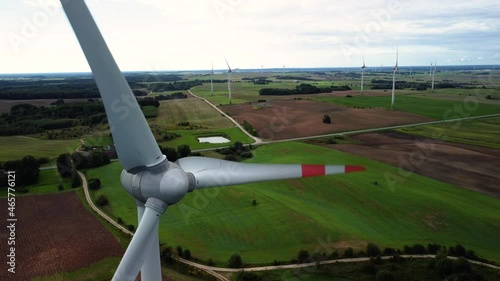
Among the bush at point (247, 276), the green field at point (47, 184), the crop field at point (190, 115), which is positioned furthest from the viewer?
the crop field at point (190, 115)

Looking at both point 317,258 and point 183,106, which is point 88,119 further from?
point 317,258

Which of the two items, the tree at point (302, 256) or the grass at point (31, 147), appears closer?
the tree at point (302, 256)

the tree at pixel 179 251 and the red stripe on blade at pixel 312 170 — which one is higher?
the red stripe on blade at pixel 312 170

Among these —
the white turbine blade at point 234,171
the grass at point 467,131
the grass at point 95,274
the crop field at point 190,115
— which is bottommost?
the grass at point 95,274

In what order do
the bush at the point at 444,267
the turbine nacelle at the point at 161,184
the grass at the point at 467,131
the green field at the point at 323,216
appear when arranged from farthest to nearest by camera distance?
the grass at the point at 467,131 < the green field at the point at 323,216 < the bush at the point at 444,267 < the turbine nacelle at the point at 161,184

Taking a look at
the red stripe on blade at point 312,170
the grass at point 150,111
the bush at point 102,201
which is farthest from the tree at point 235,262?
the grass at point 150,111

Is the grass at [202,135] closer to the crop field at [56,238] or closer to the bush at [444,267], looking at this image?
the crop field at [56,238]

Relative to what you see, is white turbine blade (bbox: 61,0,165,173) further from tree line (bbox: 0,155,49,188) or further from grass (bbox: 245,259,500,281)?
tree line (bbox: 0,155,49,188)

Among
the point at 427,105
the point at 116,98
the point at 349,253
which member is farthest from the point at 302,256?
the point at 427,105

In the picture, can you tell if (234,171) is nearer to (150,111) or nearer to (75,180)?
(75,180)
